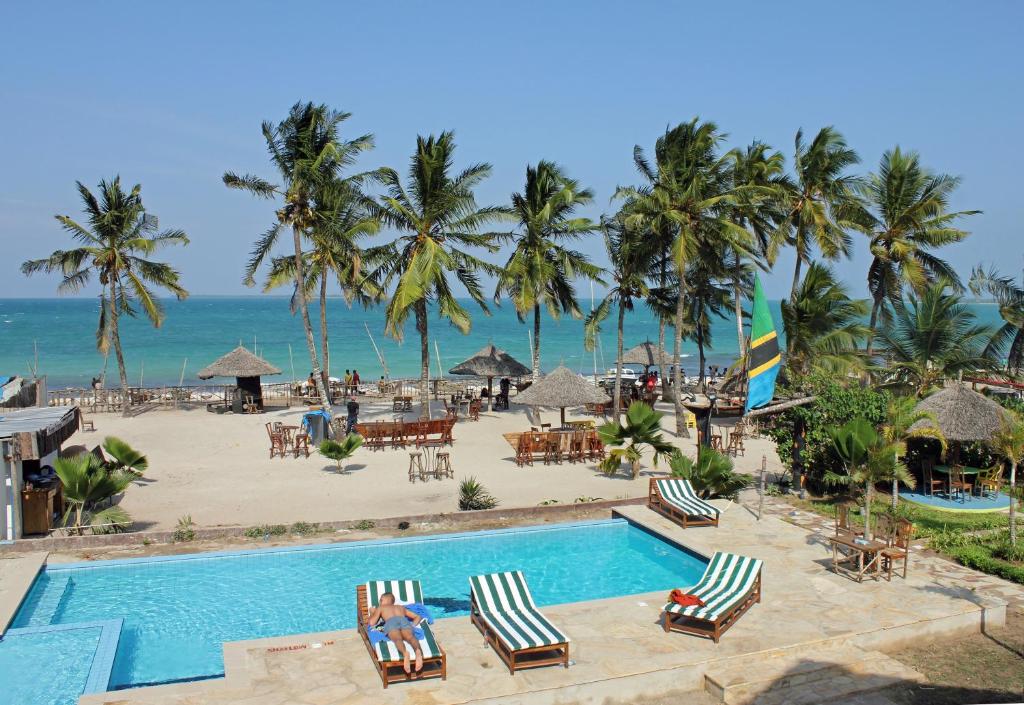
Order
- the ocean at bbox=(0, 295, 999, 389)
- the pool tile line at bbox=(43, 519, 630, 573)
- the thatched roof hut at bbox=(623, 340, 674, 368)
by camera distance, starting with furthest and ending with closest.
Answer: the ocean at bbox=(0, 295, 999, 389) → the thatched roof hut at bbox=(623, 340, 674, 368) → the pool tile line at bbox=(43, 519, 630, 573)

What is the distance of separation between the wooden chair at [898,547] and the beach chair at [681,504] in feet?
9.27

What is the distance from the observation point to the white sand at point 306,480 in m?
14.9

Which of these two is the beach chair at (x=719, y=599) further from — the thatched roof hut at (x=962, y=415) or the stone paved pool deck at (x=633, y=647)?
the thatched roof hut at (x=962, y=415)

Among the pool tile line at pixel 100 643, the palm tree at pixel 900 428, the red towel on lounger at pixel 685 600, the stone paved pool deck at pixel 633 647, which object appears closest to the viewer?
the stone paved pool deck at pixel 633 647

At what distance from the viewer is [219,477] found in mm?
17375

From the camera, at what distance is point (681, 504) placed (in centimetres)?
1416

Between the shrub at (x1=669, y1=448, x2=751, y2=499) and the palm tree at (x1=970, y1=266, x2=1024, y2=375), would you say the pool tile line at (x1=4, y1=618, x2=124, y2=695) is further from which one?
the palm tree at (x1=970, y1=266, x2=1024, y2=375)

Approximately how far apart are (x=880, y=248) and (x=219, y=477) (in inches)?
810

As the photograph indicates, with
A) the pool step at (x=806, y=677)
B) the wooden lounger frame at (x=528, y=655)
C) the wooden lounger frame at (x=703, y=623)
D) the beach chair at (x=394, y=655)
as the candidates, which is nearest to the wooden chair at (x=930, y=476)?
the pool step at (x=806, y=677)

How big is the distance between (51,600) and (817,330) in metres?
15.4

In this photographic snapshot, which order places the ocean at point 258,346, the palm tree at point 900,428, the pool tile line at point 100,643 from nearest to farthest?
1. the pool tile line at point 100,643
2. the palm tree at point 900,428
3. the ocean at point 258,346

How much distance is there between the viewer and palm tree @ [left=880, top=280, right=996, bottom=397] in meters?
19.6

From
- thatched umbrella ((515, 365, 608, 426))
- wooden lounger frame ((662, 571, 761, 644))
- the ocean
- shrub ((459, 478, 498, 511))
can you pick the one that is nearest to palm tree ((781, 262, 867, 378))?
thatched umbrella ((515, 365, 608, 426))

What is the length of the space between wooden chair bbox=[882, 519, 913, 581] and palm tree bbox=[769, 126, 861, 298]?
15.0 metres
